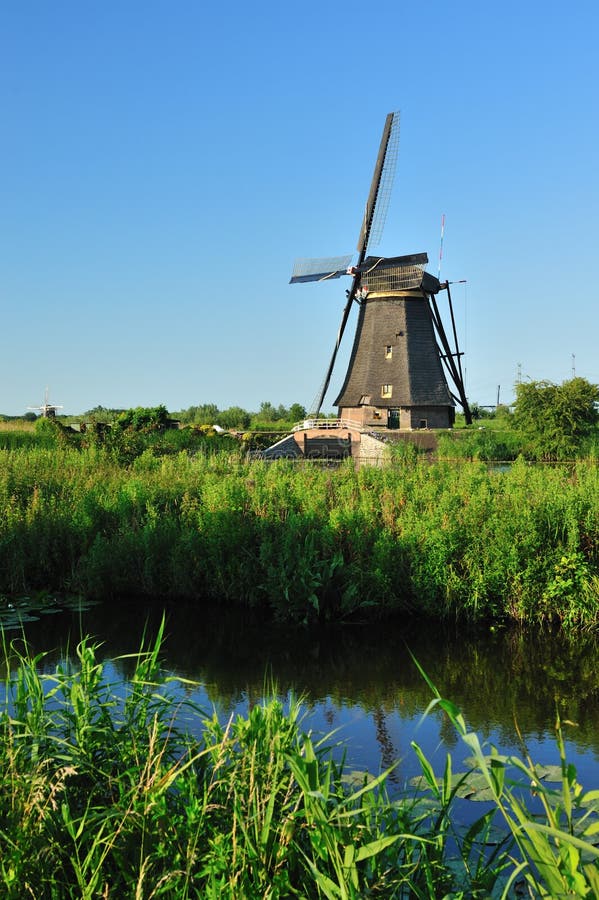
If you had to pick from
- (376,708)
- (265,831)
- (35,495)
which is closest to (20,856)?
(265,831)

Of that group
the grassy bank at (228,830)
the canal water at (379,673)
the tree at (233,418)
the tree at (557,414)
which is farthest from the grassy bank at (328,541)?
the tree at (233,418)

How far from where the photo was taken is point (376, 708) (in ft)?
20.0

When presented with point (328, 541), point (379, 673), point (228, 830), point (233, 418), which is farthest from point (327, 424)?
point (228, 830)

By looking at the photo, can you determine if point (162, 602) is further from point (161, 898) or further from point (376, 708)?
point (161, 898)

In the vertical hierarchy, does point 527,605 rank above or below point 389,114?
below

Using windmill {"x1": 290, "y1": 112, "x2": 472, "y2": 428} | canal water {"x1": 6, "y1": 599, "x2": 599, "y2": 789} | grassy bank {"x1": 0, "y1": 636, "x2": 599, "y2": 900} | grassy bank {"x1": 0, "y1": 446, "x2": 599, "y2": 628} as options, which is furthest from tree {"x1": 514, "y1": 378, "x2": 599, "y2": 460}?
grassy bank {"x1": 0, "y1": 636, "x2": 599, "y2": 900}

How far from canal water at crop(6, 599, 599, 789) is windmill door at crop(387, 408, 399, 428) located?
2645 centimetres

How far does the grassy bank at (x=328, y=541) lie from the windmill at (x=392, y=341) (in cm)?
2211

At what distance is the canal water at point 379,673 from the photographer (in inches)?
214

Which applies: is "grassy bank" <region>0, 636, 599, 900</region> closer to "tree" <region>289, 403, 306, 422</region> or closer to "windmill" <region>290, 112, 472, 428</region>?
"windmill" <region>290, 112, 472, 428</region>

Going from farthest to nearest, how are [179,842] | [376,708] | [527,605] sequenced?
[527,605], [376,708], [179,842]

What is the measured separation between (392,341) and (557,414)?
8.09 m

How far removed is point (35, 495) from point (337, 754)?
731 cm

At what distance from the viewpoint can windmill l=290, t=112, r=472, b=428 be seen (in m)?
33.4
